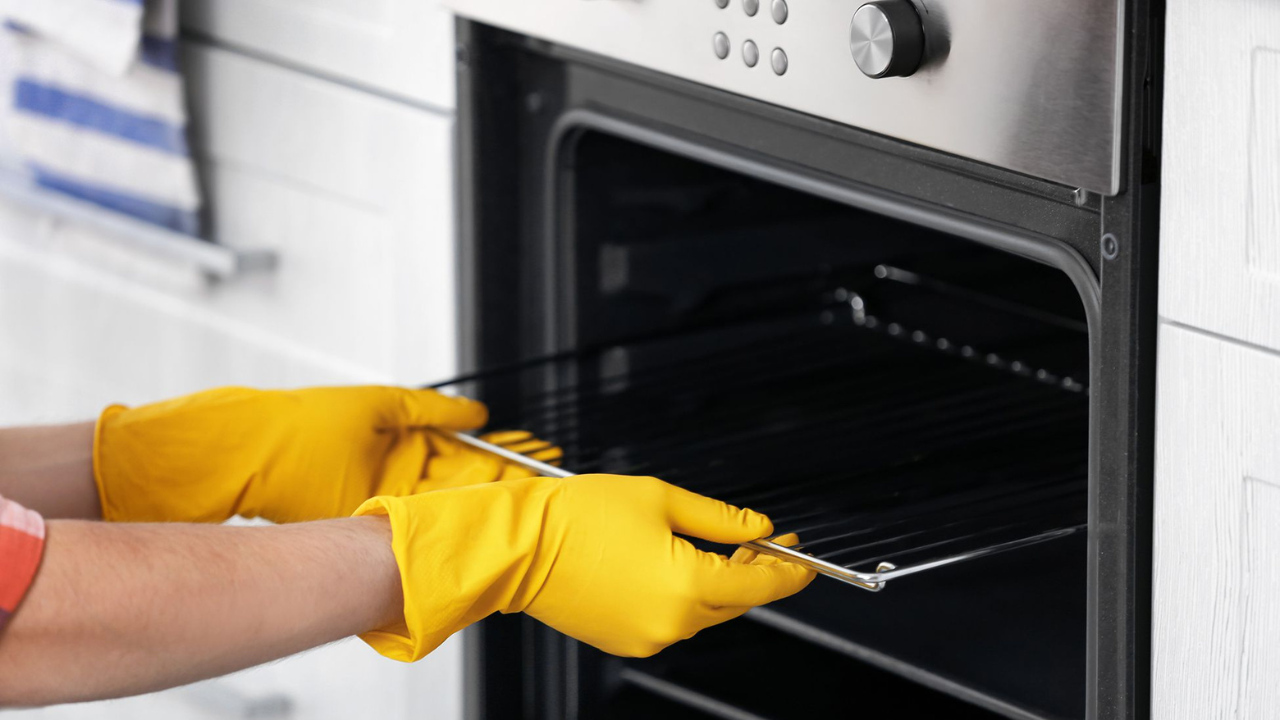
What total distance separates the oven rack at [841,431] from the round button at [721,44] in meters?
0.30

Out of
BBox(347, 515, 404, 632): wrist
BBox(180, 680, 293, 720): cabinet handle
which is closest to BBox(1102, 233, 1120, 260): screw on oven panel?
BBox(347, 515, 404, 632): wrist

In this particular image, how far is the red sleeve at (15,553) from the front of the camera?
2.67 ft

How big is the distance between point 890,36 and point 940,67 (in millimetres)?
38

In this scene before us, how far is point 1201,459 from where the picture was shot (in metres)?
0.82

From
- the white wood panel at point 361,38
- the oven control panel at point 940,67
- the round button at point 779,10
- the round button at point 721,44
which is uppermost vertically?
the white wood panel at point 361,38

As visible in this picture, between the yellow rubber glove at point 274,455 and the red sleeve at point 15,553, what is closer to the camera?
the red sleeve at point 15,553

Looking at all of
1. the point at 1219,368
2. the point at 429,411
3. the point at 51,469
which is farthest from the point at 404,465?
the point at 1219,368

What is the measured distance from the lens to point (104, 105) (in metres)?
1.56

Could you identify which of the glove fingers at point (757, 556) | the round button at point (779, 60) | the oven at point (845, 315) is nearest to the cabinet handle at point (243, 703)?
the oven at point (845, 315)

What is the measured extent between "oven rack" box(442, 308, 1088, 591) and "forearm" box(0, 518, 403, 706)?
194 mm

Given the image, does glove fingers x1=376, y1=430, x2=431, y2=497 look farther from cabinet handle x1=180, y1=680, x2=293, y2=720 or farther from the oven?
cabinet handle x1=180, y1=680, x2=293, y2=720

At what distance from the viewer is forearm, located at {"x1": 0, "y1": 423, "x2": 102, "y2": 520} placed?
45.1 inches

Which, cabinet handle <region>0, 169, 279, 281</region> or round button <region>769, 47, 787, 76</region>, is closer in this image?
round button <region>769, 47, 787, 76</region>

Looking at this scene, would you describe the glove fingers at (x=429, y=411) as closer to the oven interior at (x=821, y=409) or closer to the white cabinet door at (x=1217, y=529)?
the oven interior at (x=821, y=409)
